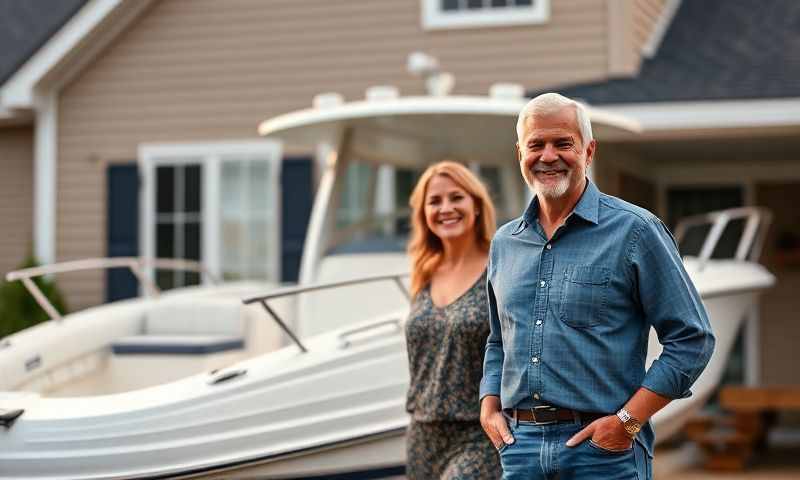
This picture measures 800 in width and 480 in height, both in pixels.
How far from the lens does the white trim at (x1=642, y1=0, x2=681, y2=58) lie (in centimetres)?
1010

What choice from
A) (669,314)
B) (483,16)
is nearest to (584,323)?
(669,314)

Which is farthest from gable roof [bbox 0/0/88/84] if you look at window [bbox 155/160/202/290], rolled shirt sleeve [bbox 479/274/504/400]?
rolled shirt sleeve [bbox 479/274/504/400]

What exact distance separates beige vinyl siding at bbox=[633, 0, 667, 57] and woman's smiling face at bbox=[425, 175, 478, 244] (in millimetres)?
6193

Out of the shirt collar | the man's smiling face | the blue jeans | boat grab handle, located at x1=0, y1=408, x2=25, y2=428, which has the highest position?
the man's smiling face

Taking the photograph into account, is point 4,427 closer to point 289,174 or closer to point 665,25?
point 289,174

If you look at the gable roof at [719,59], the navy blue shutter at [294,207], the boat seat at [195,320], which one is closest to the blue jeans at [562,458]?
the boat seat at [195,320]

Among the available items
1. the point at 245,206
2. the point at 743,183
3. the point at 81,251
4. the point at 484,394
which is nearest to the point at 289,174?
the point at 245,206

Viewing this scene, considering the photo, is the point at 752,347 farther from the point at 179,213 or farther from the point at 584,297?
the point at 584,297

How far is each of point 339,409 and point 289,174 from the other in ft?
18.6

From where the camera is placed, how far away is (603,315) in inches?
110

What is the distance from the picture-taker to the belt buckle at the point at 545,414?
282cm

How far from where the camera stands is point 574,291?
281 centimetres

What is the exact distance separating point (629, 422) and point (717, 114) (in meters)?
6.37

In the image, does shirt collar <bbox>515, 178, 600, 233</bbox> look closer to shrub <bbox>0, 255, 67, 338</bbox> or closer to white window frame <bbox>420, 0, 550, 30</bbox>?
white window frame <bbox>420, 0, 550, 30</bbox>
